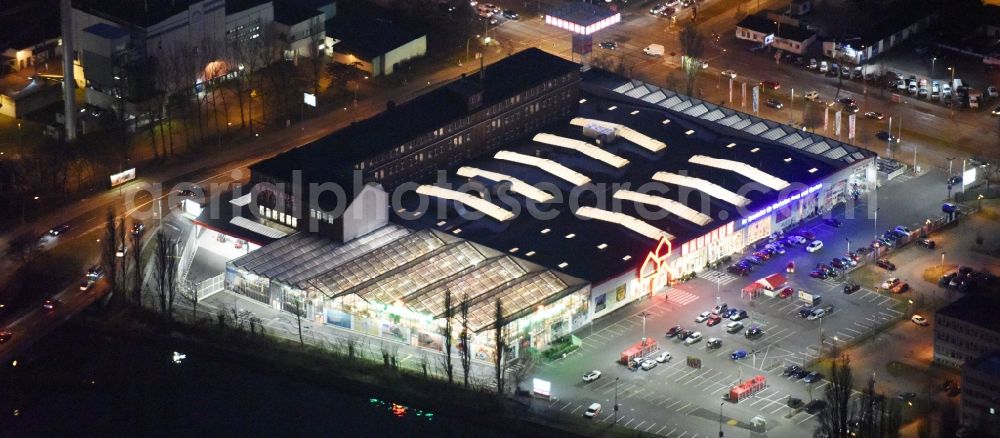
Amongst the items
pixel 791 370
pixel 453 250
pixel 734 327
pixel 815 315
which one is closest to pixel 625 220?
pixel 453 250

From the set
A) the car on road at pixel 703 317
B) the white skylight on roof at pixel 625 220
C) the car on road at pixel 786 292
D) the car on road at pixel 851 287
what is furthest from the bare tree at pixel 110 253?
the car on road at pixel 851 287

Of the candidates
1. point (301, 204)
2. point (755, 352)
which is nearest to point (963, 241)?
point (755, 352)

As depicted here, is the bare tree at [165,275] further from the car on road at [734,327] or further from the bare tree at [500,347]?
the car on road at [734,327]

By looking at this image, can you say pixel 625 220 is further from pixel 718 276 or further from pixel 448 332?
pixel 448 332

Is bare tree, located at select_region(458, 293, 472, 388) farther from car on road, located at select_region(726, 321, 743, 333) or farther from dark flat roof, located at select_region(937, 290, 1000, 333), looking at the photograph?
dark flat roof, located at select_region(937, 290, 1000, 333)

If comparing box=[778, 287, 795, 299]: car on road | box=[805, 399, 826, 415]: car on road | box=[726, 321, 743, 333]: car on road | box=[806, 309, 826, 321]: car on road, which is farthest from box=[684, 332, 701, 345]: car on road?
box=[805, 399, 826, 415]: car on road
